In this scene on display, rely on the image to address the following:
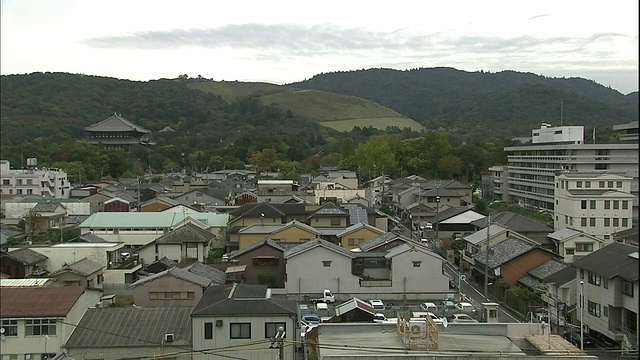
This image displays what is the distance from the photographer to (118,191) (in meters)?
27.1

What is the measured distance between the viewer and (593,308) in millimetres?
10906

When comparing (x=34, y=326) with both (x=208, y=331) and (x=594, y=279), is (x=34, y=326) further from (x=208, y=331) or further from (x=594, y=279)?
(x=594, y=279)

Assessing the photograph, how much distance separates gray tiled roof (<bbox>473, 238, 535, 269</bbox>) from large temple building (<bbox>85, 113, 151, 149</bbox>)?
37971 mm

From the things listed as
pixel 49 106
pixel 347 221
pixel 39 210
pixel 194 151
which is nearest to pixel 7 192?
pixel 39 210

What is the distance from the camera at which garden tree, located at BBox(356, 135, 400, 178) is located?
35719 millimetres

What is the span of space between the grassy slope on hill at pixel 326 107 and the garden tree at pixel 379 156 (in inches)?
1419

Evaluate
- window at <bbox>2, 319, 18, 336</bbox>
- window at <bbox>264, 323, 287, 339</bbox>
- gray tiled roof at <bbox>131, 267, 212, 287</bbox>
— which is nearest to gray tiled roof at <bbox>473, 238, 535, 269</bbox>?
gray tiled roof at <bbox>131, 267, 212, 287</bbox>

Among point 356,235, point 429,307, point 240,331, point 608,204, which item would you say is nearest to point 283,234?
point 356,235

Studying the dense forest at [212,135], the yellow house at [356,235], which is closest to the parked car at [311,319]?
the yellow house at [356,235]

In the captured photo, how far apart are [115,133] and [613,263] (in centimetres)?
4443

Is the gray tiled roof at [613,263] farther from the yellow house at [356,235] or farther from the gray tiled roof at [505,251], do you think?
the yellow house at [356,235]

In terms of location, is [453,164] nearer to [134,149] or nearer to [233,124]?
[134,149]

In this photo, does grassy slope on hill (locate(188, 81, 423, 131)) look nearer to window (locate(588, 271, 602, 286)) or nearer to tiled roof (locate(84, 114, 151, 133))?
tiled roof (locate(84, 114, 151, 133))

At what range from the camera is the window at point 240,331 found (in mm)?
8484
